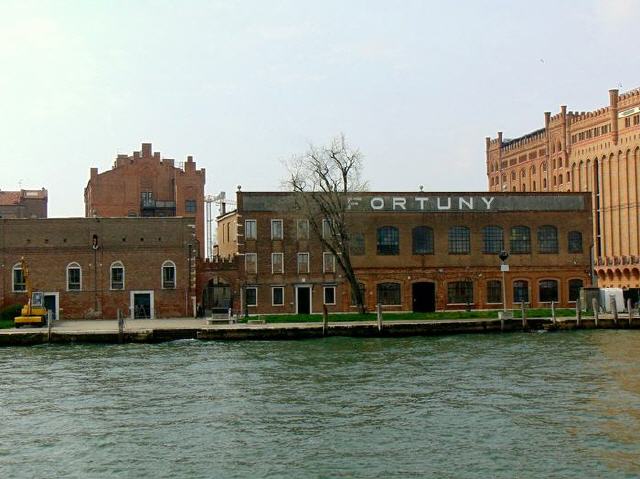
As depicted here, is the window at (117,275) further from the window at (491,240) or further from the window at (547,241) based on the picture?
the window at (547,241)

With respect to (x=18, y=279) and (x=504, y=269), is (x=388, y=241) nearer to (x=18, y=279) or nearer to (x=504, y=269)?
(x=504, y=269)

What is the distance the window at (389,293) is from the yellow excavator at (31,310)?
73.9 feet

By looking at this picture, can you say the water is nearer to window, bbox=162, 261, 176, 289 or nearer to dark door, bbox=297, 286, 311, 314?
window, bbox=162, 261, 176, 289

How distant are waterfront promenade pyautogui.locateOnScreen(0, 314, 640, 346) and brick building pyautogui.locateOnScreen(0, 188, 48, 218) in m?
46.5

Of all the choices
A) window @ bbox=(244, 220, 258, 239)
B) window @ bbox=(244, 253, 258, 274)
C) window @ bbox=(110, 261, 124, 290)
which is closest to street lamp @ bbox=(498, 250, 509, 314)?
window @ bbox=(244, 253, 258, 274)

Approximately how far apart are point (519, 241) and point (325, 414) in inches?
1678

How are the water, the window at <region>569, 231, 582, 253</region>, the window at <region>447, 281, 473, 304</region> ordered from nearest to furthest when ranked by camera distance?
the water < the window at <region>447, 281, 473, 304</region> < the window at <region>569, 231, 582, 253</region>

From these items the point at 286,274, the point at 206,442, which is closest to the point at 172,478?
the point at 206,442

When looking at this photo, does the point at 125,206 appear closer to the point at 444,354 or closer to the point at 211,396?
the point at 444,354

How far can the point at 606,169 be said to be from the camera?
333 feet

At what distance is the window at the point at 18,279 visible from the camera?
59000 mm

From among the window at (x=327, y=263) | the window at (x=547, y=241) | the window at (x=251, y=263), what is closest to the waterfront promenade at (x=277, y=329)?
the window at (x=251, y=263)

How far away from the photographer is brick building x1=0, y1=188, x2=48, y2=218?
96438mm

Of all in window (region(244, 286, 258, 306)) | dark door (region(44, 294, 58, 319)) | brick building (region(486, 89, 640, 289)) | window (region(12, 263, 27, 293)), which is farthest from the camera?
brick building (region(486, 89, 640, 289))
